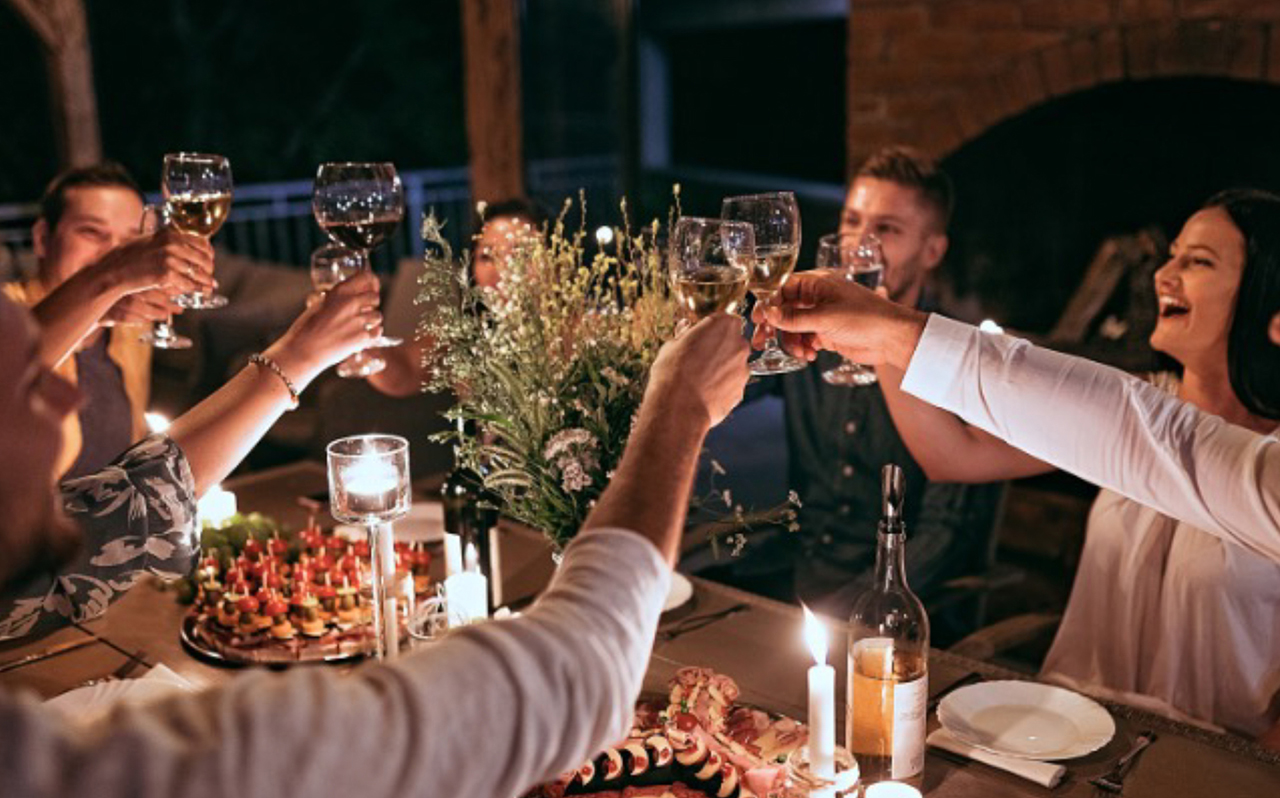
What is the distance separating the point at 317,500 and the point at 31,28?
4729 mm

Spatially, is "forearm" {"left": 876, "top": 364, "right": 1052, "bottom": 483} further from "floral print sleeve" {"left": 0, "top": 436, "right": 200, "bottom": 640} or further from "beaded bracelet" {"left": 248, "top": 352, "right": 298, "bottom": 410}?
"floral print sleeve" {"left": 0, "top": 436, "right": 200, "bottom": 640}

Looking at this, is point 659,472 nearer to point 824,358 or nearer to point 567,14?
point 824,358

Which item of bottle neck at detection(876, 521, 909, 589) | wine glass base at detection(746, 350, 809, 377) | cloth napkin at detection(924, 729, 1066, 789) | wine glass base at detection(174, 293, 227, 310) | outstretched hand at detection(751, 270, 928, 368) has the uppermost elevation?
outstretched hand at detection(751, 270, 928, 368)

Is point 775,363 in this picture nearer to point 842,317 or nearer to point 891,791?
point 842,317

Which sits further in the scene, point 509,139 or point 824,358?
point 509,139

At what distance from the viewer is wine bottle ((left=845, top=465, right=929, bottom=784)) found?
140cm

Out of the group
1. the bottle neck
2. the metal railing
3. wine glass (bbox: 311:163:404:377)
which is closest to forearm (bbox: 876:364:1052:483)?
the bottle neck

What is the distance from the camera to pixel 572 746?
90 centimetres

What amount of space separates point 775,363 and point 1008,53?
2.49 metres

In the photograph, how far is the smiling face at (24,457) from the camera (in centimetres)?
80

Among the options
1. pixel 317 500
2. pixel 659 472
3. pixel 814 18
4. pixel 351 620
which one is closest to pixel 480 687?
pixel 659 472

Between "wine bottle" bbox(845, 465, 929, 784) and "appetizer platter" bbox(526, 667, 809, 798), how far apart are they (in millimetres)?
109

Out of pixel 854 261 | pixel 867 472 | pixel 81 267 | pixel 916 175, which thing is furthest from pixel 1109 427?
pixel 81 267

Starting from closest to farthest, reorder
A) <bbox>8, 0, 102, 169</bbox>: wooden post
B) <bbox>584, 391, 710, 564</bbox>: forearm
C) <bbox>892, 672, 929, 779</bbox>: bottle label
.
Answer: <bbox>584, 391, 710, 564</bbox>: forearm → <bbox>892, 672, 929, 779</bbox>: bottle label → <bbox>8, 0, 102, 169</bbox>: wooden post
